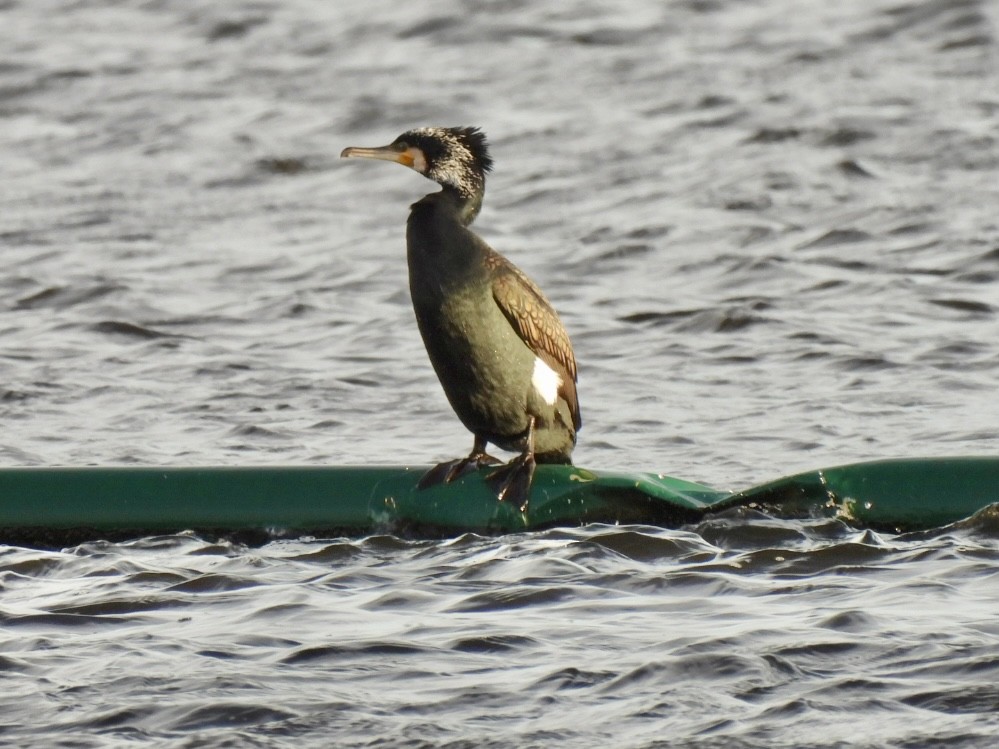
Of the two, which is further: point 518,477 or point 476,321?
point 518,477

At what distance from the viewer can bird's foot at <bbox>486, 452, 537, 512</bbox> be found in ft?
21.5

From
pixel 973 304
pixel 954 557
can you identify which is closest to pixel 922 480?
pixel 954 557

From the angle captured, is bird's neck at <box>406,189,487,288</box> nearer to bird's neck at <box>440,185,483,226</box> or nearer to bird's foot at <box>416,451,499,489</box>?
bird's neck at <box>440,185,483,226</box>

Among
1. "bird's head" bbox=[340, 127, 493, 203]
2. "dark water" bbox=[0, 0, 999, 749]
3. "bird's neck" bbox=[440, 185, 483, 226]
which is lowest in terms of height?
"dark water" bbox=[0, 0, 999, 749]

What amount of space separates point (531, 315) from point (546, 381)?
0.29m

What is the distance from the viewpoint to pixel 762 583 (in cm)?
567

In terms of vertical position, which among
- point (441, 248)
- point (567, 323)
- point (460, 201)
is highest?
point (460, 201)

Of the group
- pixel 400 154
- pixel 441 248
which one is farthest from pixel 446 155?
pixel 441 248

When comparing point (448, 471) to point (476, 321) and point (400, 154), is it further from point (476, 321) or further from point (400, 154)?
point (400, 154)

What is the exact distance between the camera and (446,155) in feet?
21.9

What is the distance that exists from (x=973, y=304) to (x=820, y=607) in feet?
21.1

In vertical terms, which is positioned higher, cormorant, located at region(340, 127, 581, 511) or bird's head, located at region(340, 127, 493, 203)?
bird's head, located at region(340, 127, 493, 203)

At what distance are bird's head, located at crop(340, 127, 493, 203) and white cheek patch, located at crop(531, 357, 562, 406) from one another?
633mm

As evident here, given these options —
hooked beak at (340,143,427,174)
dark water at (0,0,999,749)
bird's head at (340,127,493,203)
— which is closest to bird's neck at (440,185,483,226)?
bird's head at (340,127,493,203)
